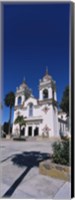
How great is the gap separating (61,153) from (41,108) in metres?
5.52

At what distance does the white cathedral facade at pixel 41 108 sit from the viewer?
3603 mm

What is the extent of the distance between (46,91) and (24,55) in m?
2.51

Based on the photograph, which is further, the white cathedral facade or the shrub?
the white cathedral facade

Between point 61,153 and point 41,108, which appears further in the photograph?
point 41,108

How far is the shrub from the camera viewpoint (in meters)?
2.31

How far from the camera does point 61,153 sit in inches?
92.6

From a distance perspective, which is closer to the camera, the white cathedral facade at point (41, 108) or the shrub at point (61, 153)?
the shrub at point (61, 153)

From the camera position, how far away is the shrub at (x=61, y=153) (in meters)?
2.31

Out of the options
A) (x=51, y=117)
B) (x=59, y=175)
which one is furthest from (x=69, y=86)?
(x=51, y=117)

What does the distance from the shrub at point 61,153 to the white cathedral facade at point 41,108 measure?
818 mm

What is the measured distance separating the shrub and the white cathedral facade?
0.82 meters

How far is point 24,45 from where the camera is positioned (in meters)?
2.50

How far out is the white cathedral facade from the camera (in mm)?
3603

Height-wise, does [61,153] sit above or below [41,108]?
below
